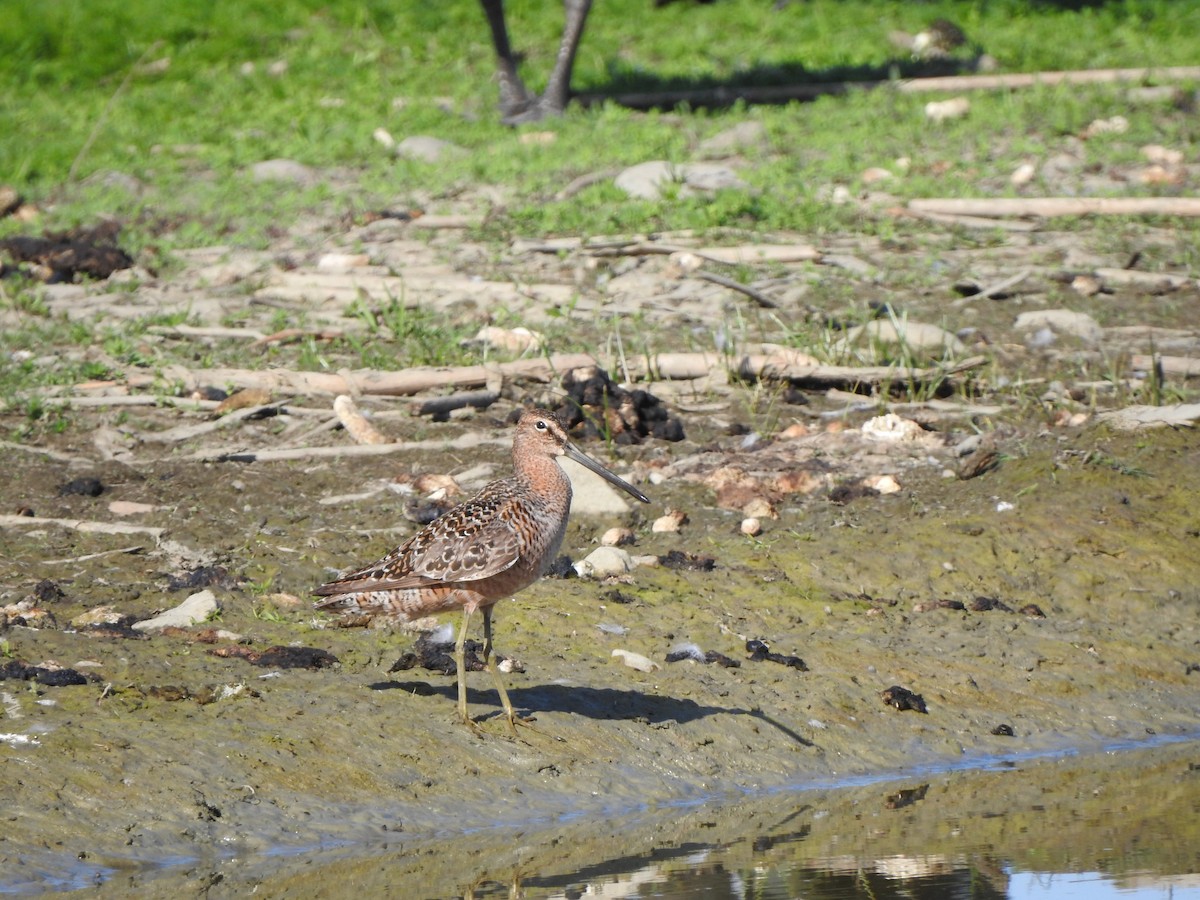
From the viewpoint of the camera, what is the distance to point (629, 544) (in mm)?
7996

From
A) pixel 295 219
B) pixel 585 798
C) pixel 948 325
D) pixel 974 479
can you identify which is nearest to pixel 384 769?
pixel 585 798

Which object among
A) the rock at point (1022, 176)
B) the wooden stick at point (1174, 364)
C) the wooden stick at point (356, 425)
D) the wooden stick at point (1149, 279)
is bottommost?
the wooden stick at point (1149, 279)

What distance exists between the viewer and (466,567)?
238 inches

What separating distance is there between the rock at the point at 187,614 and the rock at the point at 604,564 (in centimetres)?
163

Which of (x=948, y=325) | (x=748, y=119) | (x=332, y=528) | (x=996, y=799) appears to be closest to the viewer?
(x=996, y=799)

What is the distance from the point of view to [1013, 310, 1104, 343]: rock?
33.9ft

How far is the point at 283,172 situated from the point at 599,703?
8.71 metres

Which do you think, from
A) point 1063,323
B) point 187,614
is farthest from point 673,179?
point 187,614

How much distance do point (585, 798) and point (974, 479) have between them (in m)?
3.48

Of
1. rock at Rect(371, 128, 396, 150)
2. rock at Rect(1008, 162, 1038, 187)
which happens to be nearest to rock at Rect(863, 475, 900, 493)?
rock at Rect(1008, 162, 1038, 187)

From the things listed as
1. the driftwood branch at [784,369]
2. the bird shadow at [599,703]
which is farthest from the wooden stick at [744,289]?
the bird shadow at [599,703]

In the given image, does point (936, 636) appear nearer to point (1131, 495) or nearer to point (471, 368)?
point (1131, 495)

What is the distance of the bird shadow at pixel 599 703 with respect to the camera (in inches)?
249

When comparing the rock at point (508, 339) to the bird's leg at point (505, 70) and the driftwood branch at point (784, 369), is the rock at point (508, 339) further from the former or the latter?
the bird's leg at point (505, 70)
